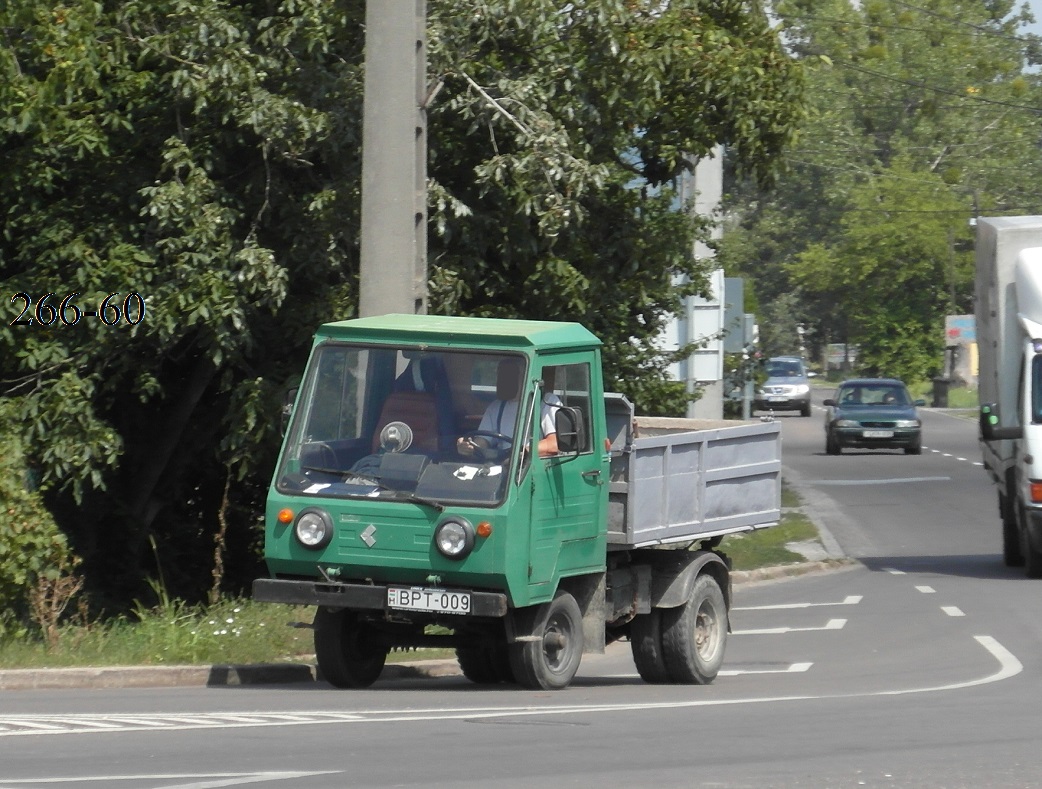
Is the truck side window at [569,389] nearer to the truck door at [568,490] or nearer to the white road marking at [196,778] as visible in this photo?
the truck door at [568,490]

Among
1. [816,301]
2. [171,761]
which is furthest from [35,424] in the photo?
[816,301]

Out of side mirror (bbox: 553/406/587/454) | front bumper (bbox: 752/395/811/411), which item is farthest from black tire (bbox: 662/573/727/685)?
front bumper (bbox: 752/395/811/411)

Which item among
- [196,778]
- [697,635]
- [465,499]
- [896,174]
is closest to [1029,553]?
[697,635]

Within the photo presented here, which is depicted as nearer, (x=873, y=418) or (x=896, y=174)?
(x=873, y=418)

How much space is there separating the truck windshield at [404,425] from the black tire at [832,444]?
32.9 meters

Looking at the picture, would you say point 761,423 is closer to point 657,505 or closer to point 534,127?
point 657,505

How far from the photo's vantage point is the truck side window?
10828 millimetres

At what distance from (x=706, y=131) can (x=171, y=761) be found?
11007 millimetres

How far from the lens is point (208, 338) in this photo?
49.3ft

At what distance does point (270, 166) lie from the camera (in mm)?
15773

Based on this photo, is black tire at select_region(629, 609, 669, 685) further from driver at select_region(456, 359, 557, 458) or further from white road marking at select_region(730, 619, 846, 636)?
white road marking at select_region(730, 619, 846, 636)

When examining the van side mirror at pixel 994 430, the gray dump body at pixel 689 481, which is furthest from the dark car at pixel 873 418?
the gray dump body at pixel 689 481

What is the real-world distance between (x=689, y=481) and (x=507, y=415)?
202cm

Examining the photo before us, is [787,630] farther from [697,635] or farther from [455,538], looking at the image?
[455,538]
